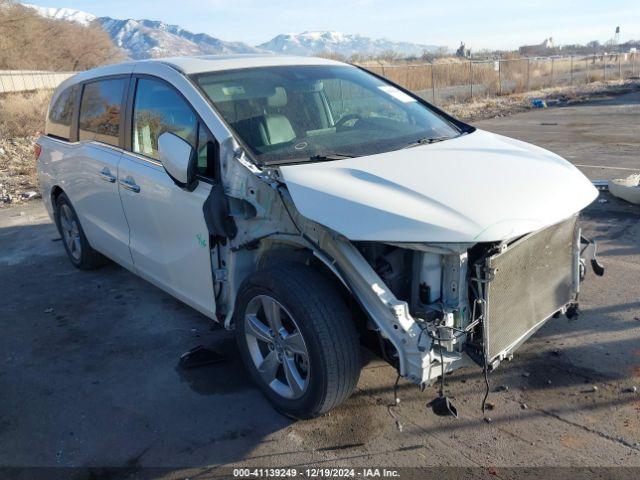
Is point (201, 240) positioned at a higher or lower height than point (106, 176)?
lower

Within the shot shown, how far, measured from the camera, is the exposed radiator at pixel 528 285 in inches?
108

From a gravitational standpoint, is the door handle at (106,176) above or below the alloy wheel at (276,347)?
above

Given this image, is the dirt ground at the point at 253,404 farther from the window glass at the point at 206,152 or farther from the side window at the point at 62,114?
the side window at the point at 62,114

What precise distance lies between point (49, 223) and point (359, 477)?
21.6 ft

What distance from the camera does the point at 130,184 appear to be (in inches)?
158

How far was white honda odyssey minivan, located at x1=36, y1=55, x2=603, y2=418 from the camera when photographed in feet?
8.68

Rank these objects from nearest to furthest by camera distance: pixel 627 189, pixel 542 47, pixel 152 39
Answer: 1. pixel 627 189
2. pixel 542 47
3. pixel 152 39

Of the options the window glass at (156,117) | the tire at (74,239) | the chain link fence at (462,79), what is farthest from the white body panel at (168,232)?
the chain link fence at (462,79)

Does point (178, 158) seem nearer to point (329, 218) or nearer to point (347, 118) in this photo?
point (329, 218)

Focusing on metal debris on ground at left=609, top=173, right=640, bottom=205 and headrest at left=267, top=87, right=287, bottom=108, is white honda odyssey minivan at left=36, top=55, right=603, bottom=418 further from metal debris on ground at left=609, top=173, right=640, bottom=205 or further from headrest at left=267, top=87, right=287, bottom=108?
metal debris on ground at left=609, top=173, right=640, bottom=205

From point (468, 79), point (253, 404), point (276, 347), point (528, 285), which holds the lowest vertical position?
point (253, 404)

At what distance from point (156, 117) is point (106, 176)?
81cm

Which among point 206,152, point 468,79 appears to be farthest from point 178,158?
point 468,79

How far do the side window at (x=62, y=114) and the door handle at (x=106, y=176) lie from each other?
1039 millimetres
